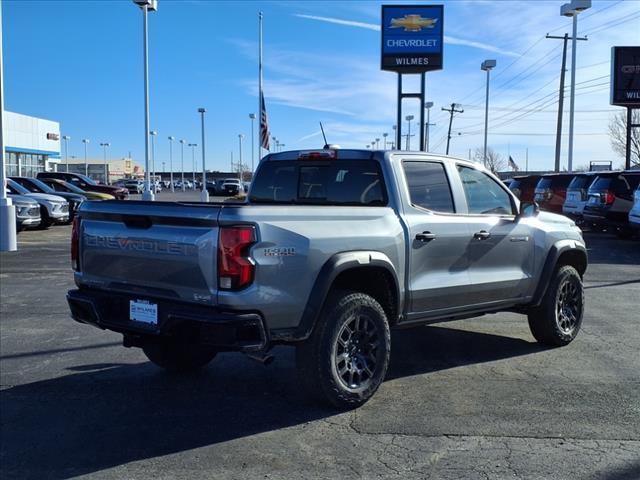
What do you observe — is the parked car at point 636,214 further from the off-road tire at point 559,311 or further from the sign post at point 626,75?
the sign post at point 626,75

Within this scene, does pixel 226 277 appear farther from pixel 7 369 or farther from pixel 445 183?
pixel 7 369

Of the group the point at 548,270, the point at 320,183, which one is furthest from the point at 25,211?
the point at 548,270

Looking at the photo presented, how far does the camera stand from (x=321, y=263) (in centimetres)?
467

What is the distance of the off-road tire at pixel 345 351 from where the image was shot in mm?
4785

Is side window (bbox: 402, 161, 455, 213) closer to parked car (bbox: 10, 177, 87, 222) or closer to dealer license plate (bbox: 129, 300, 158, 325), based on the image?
dealer license plate (bbox: 129, 300, 158, 325)

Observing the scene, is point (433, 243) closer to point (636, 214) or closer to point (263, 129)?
point (636, 214)

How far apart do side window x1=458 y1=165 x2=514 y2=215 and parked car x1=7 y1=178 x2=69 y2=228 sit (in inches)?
696

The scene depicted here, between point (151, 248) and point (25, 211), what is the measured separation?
1647 centimetres

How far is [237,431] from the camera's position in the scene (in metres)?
4.65

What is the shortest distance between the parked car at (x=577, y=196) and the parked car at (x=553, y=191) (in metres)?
1.44

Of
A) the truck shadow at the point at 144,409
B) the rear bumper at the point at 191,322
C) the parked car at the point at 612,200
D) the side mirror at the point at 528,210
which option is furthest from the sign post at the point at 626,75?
the rear bumper at the point at 191,322

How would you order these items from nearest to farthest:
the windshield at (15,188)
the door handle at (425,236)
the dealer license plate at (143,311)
→ the dealer license plate at (143,311)
the door handle at (425,236)
the windshield at (15,188)

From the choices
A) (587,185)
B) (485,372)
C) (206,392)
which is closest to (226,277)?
(206,392)

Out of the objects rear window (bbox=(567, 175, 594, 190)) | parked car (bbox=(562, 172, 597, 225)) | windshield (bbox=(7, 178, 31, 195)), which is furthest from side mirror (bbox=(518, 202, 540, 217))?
windshield (bbox=(7, 178, 31, 195))
